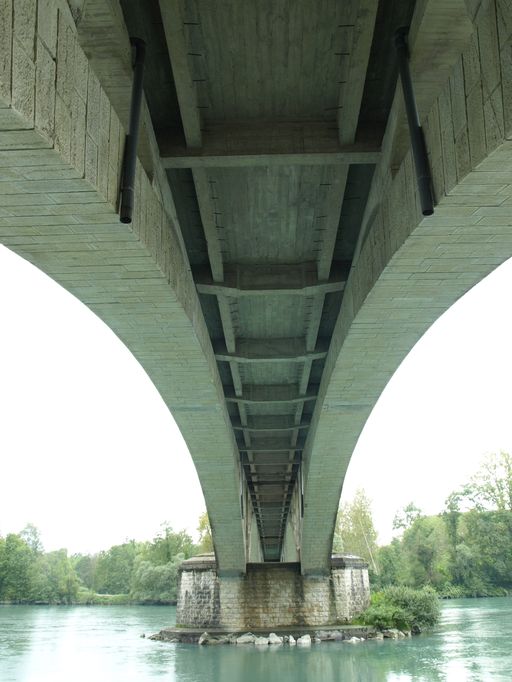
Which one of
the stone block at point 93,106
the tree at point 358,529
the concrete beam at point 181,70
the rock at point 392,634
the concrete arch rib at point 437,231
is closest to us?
the concrete arch rib at point 437,231

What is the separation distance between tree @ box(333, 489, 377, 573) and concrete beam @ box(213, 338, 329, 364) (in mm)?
55094

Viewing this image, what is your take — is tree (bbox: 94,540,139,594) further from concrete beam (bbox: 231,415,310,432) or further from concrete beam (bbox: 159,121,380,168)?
concrete beam (bbox: 159,121,380,168)

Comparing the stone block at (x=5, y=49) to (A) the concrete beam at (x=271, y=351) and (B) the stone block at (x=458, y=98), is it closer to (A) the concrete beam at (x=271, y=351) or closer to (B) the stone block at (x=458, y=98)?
(B) the stone block at (x=458, y=98)

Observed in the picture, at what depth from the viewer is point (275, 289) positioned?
11.7m

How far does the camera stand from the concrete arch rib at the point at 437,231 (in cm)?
470

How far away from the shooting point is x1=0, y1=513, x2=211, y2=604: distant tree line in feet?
231

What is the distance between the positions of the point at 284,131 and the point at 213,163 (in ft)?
3.19

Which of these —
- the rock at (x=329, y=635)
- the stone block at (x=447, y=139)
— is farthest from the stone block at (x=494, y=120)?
the rock at (x=329, y=635)

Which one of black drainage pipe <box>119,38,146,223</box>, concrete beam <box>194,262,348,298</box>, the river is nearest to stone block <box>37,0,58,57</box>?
black drainage pipe <box>119,38,146,223</box>

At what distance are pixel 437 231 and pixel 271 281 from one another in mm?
5291

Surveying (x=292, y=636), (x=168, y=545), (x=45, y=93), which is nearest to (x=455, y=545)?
(x=168, y=545)

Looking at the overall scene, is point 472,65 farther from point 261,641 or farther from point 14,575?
point 14,575

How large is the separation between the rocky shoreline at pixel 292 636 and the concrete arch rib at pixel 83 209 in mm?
17070

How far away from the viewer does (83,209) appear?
5.87m
